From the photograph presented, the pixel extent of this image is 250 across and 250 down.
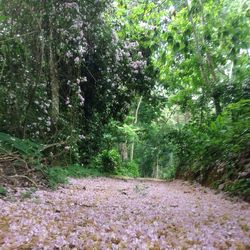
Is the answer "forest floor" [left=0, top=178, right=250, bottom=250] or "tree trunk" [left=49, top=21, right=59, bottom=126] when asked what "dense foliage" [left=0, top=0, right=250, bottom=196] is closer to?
"tree trunk" [left=49, top=21, right=59, bottom=126]

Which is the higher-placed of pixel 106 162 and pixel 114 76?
pixel 114 76

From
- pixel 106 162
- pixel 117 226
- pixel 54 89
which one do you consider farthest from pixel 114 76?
pixel 117 226

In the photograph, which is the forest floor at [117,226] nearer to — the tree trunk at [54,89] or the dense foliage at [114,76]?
the dense foliage at [114,76]

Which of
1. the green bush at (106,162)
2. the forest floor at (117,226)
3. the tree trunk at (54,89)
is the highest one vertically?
the tree trunk at (54,89)

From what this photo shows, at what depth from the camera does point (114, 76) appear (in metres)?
11.7

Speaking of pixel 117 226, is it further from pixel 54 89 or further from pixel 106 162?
pixel 106 162

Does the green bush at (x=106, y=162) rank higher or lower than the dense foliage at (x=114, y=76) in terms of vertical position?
lower

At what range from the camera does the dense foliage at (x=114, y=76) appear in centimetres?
572

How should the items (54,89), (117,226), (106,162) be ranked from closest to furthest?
1. (117,226)
2. (54,89)
3. (106,162)

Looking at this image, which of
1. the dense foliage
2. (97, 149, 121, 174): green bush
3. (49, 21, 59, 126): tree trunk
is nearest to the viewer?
the dense foliage

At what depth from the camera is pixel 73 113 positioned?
9.97 meters

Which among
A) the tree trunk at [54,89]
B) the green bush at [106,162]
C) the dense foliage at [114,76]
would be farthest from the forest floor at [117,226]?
the green bush at [106,162]

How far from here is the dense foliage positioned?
5.72 metres

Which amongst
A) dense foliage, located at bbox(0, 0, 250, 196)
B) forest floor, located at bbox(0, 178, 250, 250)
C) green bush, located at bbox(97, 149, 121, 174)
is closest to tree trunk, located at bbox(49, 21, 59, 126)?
dense foliage, located at bbox(0, 0, 250, 196)
